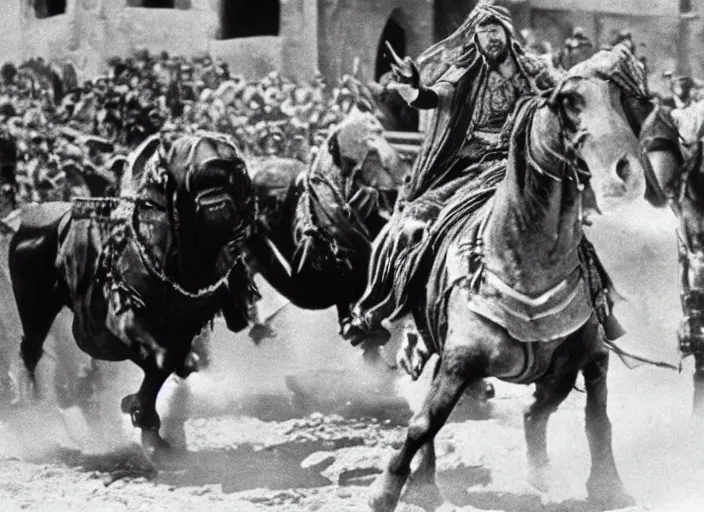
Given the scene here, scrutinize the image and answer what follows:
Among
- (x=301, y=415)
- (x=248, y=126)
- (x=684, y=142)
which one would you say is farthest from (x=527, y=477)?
(x=248, y=126)

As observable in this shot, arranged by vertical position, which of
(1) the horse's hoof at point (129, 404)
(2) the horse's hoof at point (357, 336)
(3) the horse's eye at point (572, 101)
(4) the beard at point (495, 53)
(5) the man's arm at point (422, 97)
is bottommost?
(1) the horse's hoof at point (129, 404)

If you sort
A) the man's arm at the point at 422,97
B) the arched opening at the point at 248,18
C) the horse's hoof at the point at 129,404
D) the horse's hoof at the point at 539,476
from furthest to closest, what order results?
the arched opening at the point at 248,18 < the horse's hoof at the point at 129,404 < the man's arm at the point at 422,97 < the horse's hoof at the point at 539,476

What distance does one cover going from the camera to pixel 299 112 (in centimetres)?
898

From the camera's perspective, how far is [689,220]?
7781 mm

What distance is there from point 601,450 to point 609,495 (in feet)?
0.77

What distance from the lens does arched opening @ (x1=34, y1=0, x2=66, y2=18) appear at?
830cm

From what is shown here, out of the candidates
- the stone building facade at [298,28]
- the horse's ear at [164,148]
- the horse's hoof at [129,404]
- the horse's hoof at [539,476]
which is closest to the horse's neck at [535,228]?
the horse's hoof at [539,476]

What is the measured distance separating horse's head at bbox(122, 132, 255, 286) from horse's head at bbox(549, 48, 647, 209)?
228cm

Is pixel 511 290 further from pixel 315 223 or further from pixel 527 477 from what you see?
pixel 315 223

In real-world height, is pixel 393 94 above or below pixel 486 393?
above

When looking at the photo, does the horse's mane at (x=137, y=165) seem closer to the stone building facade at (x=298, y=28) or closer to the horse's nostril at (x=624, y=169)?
the stone building facade at (x=298, y=28)

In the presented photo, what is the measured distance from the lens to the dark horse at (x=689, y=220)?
769 cm

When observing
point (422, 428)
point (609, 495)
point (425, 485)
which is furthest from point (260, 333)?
point (609, 495)

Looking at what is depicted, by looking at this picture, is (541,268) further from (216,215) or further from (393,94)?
(393,94)
